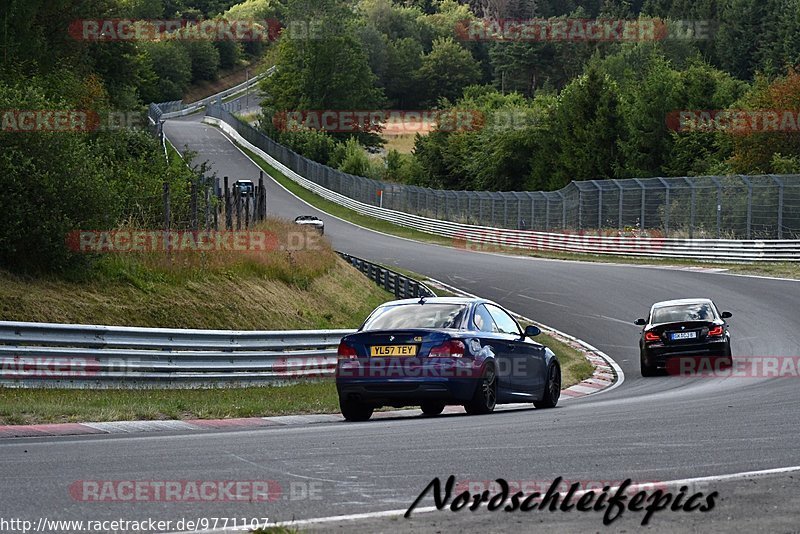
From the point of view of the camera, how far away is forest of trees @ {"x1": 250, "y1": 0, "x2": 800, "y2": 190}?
80688mm

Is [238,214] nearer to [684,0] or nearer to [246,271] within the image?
[246,271]

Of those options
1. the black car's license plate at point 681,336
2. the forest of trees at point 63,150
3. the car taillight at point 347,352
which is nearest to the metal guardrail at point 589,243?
the forest of trees at point 63,150

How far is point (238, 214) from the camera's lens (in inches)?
1163

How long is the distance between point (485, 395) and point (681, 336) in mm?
8657

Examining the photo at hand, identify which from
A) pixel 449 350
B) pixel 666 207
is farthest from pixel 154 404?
pixel 666 207

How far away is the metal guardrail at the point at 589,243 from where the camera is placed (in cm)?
4234

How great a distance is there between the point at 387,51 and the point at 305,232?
13098 cm

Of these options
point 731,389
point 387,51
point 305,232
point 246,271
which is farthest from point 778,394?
point 387,51

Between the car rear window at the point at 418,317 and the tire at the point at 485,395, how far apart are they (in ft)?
2.27

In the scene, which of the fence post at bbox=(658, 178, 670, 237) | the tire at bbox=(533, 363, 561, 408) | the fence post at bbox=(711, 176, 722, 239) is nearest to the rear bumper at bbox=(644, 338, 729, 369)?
the tire at bbox=(533, 363, 561, 408)

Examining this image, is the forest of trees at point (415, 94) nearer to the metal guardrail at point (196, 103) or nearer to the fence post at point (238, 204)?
the fence post at point (238, 204)

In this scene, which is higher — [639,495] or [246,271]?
[639,495]

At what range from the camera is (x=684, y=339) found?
21.8 m

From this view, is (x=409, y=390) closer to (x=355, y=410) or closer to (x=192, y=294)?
(x=355, y=410)
